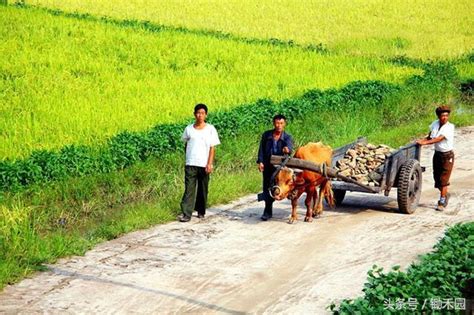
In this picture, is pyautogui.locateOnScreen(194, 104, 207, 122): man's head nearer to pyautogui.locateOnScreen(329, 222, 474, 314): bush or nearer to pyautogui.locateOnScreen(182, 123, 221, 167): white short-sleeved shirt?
pyautogui.locateOnScreen(182, 123, 221, 167): white short-sleeved shirt

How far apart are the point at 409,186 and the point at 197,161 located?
2.68 metres

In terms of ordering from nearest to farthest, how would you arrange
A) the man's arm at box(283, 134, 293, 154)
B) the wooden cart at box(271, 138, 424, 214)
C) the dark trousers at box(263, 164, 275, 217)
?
the man's arm at box(283, 134, 293, 154) < the wooden cart at box(271, 138, 424, 214) < the dark trousers at box(263, 164, 275, 217)

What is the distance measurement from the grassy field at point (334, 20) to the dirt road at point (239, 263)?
17435 mm

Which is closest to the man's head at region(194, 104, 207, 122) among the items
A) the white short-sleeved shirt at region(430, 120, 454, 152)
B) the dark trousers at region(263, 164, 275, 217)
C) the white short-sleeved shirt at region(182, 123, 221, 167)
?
the white short-sleeved shirt at region(182, 123, 221, 167)

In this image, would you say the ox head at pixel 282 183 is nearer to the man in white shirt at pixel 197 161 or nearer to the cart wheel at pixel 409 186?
the man in white shirt at pixel 197 161

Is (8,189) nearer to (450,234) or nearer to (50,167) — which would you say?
(50,167)

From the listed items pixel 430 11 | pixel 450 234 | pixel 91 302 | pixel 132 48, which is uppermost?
pixel 430 11

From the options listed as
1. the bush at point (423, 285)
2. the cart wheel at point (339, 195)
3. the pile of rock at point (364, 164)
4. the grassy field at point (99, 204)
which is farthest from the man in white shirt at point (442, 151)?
the bush at point (423, 285)

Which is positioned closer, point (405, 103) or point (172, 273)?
point (172, 273)

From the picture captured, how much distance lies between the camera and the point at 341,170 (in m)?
11.3

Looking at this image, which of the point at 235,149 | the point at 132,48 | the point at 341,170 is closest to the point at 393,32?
the point at 132,48

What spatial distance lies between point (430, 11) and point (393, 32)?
18.2ft

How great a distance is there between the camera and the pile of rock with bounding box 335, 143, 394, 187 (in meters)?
11.2

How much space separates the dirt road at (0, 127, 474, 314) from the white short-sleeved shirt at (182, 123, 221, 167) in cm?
74
